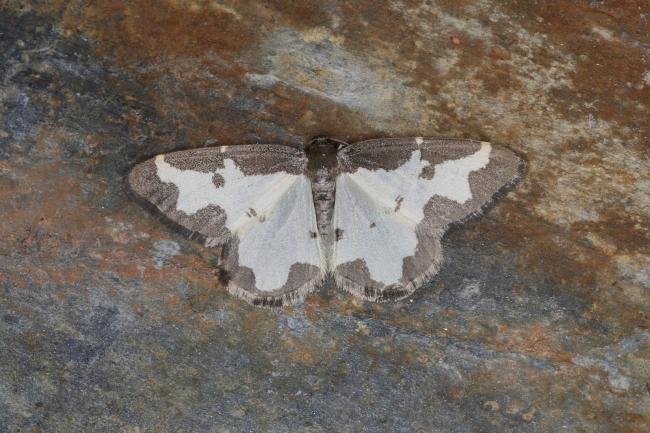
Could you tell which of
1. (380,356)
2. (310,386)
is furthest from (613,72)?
(310,386)

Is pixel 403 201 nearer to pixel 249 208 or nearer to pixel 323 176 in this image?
pixel 323 176

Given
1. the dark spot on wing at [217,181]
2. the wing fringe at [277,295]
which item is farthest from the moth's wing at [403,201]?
the dark spot on wing at [217,181]

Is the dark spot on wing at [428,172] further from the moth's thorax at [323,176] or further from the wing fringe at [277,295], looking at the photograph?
the wing fringe at [277,295]

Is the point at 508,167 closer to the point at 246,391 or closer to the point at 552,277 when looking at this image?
the point at 552,277

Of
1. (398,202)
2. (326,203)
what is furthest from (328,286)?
(398,202)

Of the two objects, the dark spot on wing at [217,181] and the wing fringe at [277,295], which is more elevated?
the dark spot on wing at [217,181]

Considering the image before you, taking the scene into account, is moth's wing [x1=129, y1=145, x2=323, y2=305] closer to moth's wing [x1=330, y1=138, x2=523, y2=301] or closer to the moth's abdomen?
the moth's abdomen


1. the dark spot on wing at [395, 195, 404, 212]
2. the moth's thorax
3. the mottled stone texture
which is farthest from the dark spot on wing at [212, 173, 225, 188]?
the dark spot on wing at [395, 195, 404, 212]

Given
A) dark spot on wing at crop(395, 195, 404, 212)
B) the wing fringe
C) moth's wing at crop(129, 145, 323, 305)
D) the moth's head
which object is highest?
the moth's head
